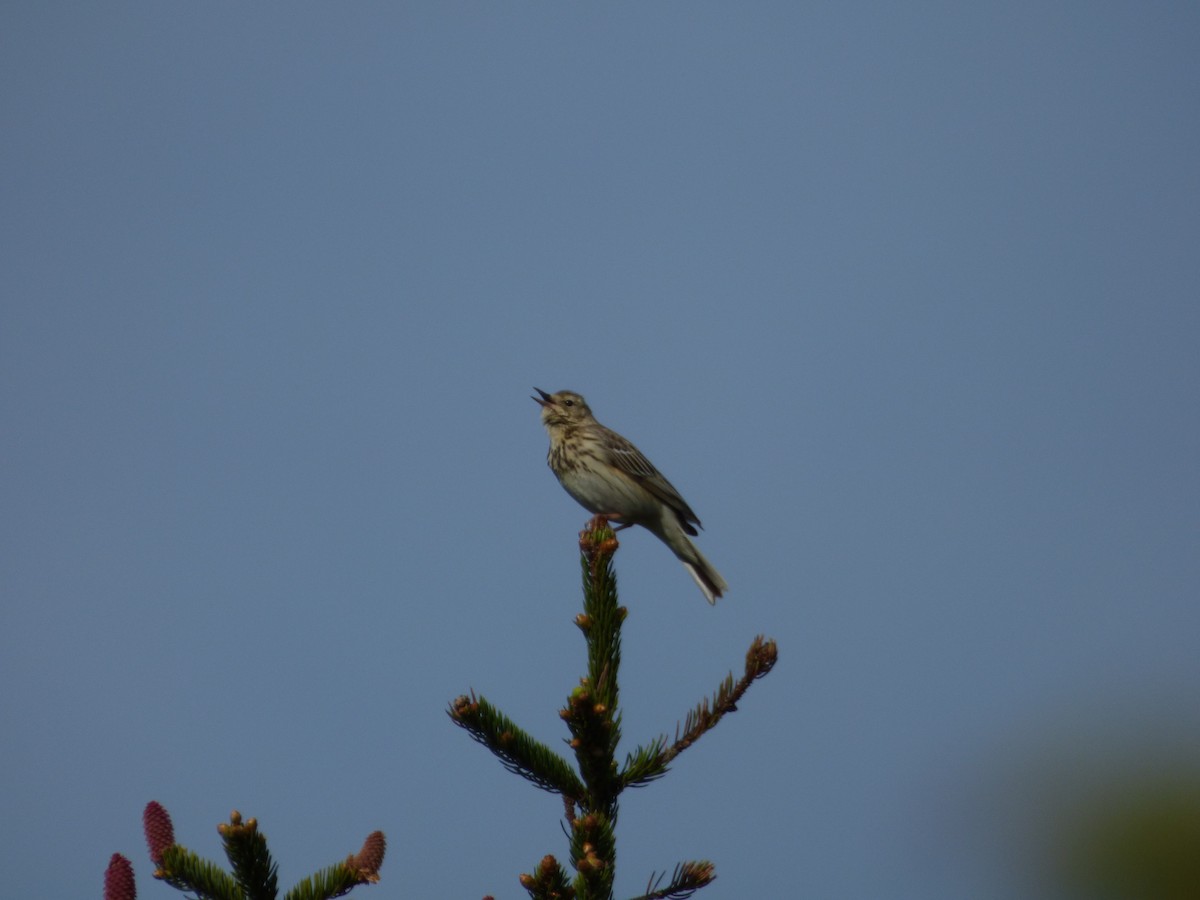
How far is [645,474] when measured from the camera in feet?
39.4

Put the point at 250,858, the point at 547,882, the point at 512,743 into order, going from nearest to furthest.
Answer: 1. the point at 250,858
2. the point at 547,882
3. the point at 512,743

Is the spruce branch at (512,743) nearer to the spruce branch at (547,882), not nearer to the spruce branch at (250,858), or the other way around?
the spruce branch at (547,882)

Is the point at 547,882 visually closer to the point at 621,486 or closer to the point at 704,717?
the point at 704,717

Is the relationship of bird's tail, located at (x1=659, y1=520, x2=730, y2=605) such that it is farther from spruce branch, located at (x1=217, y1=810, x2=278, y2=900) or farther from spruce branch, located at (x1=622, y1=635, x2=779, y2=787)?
spruce branch, located at (x1=217, y1=810, x2=278, y2=900)

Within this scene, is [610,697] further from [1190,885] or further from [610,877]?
[1190,885]

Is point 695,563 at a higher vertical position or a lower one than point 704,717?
higher

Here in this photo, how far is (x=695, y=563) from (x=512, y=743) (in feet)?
27.7

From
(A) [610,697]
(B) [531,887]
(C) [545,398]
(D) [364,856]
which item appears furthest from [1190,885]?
(C) [545,398]

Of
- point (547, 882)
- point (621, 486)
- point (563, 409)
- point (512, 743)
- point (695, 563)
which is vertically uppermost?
point (563, 409)

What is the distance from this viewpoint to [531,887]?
3.34 meters

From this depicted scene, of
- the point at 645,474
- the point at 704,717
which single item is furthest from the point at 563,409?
the point at 704,717

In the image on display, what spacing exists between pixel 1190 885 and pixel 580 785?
249 cm

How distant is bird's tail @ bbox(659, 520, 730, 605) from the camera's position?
40.1 ft

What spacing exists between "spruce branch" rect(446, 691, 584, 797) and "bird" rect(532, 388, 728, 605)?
7.55m
